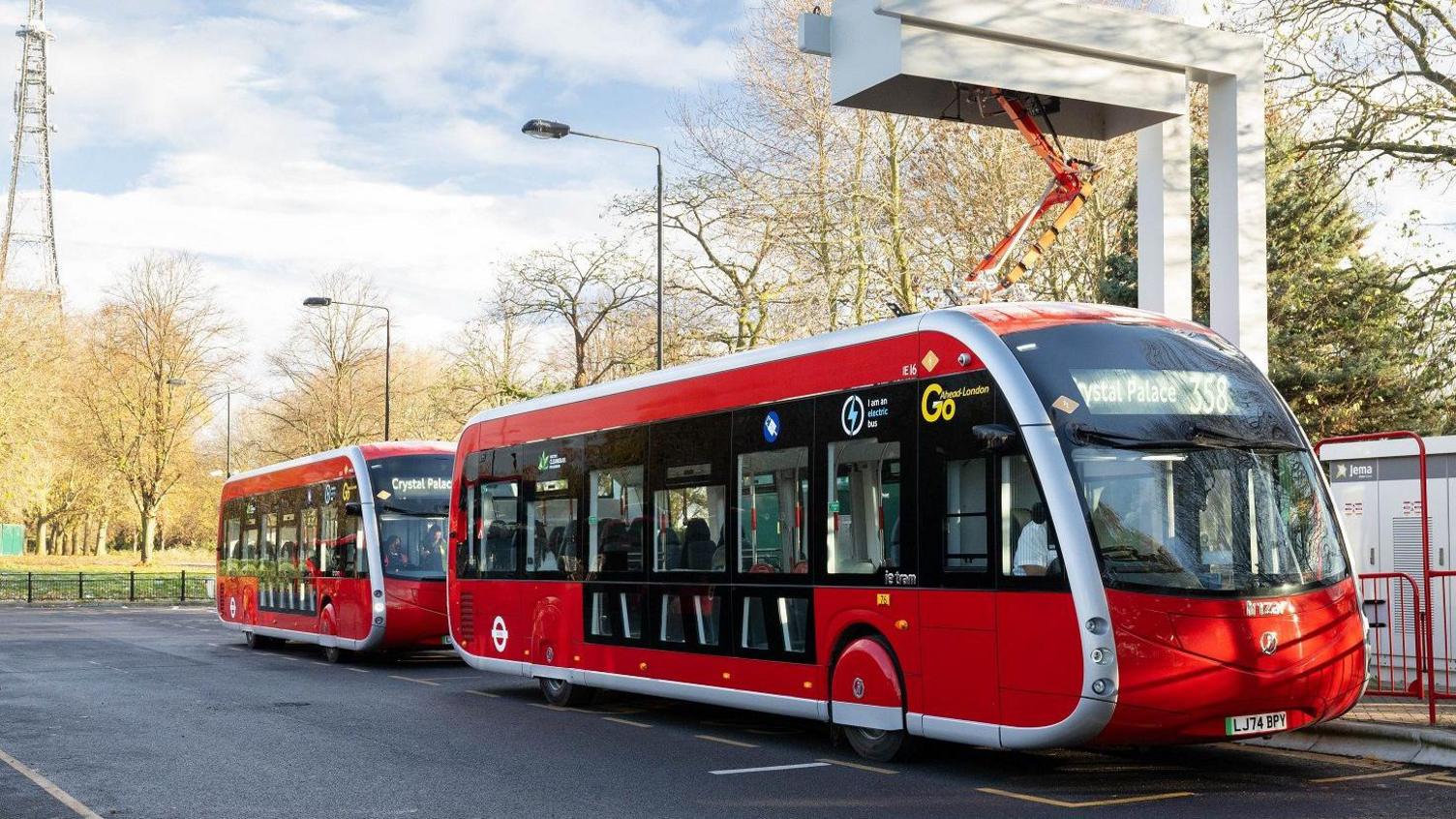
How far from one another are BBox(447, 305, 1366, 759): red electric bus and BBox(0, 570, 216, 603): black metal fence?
41730 millimetres

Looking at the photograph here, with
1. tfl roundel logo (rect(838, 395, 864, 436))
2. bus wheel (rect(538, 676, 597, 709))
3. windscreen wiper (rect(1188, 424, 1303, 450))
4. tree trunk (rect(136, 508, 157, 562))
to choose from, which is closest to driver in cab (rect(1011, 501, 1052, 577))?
windscreen wiper (rect(1188, 424, 1303, 450))

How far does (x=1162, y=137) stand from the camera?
15.8 metres

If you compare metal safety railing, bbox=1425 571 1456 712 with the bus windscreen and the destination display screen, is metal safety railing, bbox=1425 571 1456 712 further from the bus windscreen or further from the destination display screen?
the bus windscreen

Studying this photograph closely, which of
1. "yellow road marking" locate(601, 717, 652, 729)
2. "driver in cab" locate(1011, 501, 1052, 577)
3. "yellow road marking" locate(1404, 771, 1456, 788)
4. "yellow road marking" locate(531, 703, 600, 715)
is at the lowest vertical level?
"yellow road marking" locate(531, 703, 600, 715)

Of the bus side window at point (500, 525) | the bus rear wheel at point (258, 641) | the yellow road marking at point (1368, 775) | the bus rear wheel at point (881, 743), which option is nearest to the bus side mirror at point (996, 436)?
the bus rear wheel at point (881, 743)

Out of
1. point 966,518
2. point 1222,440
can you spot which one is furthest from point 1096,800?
point 1222,440

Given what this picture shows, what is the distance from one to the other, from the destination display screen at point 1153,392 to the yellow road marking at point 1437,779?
2.61 m

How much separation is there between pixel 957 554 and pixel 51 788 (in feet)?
20.6

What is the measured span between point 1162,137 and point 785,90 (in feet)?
60.4

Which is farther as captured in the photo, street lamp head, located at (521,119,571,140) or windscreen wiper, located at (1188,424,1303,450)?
street lamp head, located at (521,119,571,140)

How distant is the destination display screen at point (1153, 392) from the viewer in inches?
392

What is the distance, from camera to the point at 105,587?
168 ft

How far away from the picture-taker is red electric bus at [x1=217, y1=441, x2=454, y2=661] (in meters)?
22.3

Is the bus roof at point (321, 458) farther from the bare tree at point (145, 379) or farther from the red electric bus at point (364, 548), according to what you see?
the bare tree at point (145, 379)
